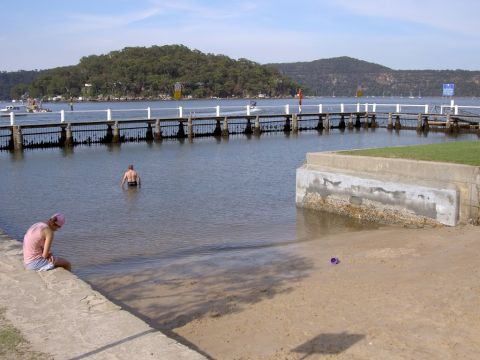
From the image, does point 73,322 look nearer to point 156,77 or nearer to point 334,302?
point 334,302

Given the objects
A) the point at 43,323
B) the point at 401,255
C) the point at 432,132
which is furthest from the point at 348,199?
the point at 432,132

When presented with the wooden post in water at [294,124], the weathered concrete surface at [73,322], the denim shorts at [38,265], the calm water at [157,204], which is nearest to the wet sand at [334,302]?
the weathered concrete surface at [73,322]

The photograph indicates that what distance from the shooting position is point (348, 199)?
15.6m

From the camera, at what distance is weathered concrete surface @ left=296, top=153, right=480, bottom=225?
Result: 13.0 meters

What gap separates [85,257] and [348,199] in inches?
269

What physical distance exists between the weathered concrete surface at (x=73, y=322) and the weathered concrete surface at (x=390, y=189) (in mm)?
8221

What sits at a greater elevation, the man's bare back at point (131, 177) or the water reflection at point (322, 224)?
the man's bare back at point (131, 177)

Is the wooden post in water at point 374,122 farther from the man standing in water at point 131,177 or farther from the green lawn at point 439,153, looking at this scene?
the green lawn at point 439,153

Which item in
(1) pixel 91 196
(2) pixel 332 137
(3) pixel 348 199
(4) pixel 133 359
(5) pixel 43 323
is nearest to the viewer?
(4) pixel 133 359

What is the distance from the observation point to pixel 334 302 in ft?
27.6

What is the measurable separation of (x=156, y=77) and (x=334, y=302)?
167 m

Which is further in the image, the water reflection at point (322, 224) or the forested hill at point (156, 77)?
the forested hill at point (156, 77)

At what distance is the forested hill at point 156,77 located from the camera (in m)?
175

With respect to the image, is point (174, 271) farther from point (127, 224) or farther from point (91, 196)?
point (91, 196)
